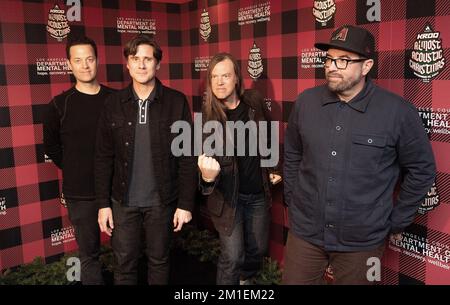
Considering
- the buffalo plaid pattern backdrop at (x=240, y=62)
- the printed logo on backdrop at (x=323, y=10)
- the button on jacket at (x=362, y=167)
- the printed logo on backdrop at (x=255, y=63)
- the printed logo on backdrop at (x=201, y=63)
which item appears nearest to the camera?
the button on jacket at (x=362, y=167)

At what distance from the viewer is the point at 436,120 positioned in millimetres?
2000

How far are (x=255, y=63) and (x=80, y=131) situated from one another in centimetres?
135

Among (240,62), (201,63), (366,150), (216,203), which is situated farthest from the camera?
(201,63)

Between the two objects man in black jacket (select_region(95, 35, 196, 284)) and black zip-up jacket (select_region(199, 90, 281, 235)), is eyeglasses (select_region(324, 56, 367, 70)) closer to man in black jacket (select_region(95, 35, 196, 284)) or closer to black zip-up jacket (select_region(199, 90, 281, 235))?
black zip-up jacket (select_region(199, 90, 281, 235))

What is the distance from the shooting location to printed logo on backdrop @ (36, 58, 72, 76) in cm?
299

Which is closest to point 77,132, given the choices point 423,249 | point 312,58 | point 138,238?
point 138,238

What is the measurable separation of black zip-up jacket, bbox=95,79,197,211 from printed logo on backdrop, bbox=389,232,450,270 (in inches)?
46.1

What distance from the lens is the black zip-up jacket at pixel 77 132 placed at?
2396 millimetres

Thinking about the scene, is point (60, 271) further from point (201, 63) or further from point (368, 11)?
point (368, 11)

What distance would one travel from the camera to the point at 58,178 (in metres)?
3.16

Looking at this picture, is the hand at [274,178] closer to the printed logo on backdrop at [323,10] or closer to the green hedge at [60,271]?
the green hedge at [60,271]

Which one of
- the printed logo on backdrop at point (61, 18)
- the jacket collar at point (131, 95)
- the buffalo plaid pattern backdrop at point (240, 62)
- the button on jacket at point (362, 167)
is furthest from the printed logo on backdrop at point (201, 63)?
the button on jacket at point (362, 167)

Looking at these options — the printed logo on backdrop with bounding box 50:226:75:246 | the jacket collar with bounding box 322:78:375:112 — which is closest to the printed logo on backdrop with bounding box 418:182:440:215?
the jacket collar with bounding box 322:78:375:112

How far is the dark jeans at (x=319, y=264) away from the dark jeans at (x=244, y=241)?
0.35 metres
